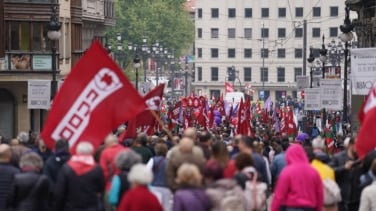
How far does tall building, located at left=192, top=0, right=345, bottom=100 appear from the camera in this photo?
14362 centimetres

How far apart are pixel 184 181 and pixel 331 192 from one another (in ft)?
11.4

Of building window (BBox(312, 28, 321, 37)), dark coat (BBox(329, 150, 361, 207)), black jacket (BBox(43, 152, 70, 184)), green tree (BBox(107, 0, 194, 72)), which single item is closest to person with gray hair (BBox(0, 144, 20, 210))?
black jacket (BBox(43, 152, 70, 184))

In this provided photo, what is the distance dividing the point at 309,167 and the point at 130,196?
305cm

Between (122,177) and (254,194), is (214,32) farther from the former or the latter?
(122,177)

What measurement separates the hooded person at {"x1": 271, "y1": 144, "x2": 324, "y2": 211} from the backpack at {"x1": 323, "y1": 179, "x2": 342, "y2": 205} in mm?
889

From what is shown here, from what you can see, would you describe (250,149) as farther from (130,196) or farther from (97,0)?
(97,0)

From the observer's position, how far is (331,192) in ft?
57.2

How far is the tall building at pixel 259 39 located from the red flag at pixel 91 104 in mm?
123652

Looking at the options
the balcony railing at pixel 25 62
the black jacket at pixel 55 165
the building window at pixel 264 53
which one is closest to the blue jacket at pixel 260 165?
the black jacket at pixel 55 165

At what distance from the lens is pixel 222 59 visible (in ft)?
494

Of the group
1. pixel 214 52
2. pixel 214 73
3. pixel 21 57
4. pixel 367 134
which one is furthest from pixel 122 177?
pixel 214 73

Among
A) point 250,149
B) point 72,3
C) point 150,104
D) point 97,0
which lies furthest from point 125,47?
point 250,149

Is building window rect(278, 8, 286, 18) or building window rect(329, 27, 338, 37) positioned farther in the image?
building window rect(278, 8, 286, 18)

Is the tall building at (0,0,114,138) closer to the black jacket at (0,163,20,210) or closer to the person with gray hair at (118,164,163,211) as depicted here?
the black jacket at (0,163,20,210)
